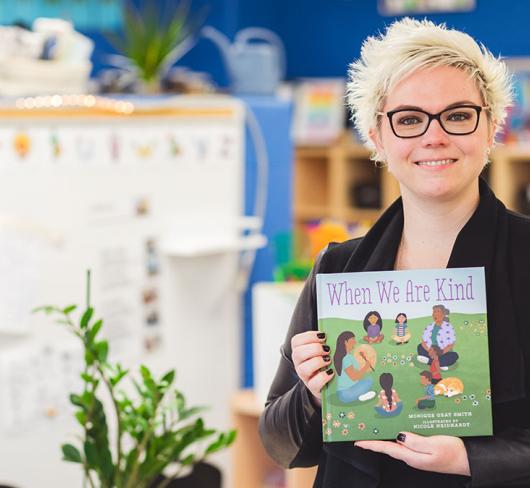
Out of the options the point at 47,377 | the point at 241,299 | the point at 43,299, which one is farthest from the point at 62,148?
the point at 241,299

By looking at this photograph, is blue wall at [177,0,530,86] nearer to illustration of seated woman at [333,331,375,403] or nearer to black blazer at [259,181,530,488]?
black blazer at [259,181,530,488]

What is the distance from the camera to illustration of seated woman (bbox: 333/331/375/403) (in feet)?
3.78

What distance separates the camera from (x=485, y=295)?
3.73 ft

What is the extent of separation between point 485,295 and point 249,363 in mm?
2521

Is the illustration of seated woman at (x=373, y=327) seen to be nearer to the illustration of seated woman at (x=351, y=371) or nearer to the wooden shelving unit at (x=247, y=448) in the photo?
the illustration of seated woman at (x=351, y=371)

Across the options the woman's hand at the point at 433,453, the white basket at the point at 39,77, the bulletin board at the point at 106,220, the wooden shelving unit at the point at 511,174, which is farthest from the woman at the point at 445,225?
the wooden shelving unit at the point at 511,174

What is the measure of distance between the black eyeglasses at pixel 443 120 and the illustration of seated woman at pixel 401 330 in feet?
0.65

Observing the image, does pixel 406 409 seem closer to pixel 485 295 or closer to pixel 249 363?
pixel 485 295

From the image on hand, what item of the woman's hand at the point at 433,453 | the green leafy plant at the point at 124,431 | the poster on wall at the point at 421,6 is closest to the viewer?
the woman's hand at the point at 433,453

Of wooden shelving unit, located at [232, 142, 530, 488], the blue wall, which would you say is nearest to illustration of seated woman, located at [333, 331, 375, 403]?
wooden shelving unit, located at [232, 142, 530, 488]

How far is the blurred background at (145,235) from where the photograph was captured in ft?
9.56

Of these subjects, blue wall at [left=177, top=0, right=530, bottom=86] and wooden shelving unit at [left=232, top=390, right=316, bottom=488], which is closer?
wooden shelving unit at [left=232, top=390, right=316, bottom=488]

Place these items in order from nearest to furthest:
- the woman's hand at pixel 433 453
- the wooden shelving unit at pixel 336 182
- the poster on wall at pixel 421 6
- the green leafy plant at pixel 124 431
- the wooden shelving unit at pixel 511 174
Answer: the woman's hand at pixel 433 453 → the green leafy plant at pixel 124 431 → the wooden shelving unit at pixel 511 174 → the poster on wall at pixel 421 6 → the wooden shelving unit at pixel 336 182

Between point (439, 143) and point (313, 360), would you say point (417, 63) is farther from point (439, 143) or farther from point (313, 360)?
point (313, 360)
